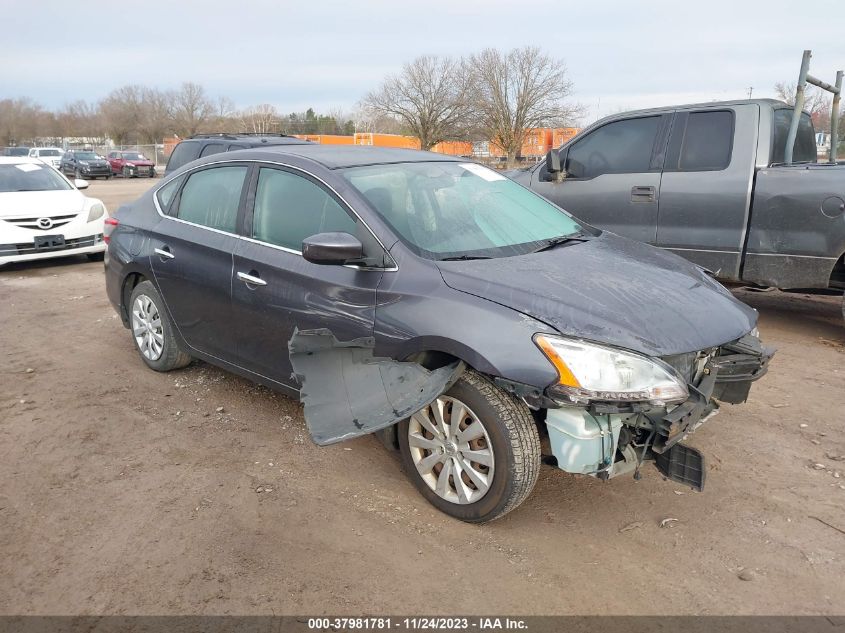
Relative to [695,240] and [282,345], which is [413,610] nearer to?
[282,345]

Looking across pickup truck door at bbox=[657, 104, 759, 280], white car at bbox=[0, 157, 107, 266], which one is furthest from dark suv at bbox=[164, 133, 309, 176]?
pickup truck door at bbox=[657, 104, 759, 280]

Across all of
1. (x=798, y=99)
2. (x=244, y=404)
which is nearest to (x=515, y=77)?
(x=798, y=99)

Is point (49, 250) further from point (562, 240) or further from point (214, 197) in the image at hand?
point (562, 240)

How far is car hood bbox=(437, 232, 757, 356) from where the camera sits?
2.77m

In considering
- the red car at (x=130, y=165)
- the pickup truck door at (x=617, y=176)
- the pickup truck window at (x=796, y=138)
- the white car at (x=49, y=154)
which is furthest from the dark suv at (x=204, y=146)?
the white car at (x=49, y=154)

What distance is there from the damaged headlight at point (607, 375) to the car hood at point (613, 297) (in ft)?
0.17

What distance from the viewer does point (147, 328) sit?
4961 millimetres

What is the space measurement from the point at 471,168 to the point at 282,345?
1.70 metres

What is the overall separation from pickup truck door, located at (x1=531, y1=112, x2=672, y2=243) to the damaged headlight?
148 inches

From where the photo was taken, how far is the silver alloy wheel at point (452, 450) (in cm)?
295

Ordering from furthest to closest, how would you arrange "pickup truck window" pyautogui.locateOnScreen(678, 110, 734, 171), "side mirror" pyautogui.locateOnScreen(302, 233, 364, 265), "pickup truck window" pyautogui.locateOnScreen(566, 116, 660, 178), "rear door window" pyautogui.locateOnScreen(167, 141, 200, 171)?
"rear door window" pyautogui.locateOnScreen(167, 141, 200, 171) < "pickup truck window" pyautogui.locateOnScreen(566, 116, 660, 178) < "pickup truck window" pyautogui.locateOnScreen(678, 110, 734, 171) < "side mirror" pyautogui.locateOnScreen(302, 233, 364, 265)

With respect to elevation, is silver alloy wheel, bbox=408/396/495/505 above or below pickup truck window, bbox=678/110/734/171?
below

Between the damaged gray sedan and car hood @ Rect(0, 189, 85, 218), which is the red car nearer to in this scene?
car hood @ Rect(0, 189, 85, 218)

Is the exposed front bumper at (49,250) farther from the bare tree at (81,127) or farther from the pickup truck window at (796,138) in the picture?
the bare tree at (81,127)
